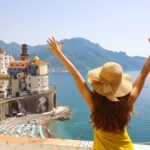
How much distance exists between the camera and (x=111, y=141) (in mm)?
2510

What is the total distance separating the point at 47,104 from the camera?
2226 inches

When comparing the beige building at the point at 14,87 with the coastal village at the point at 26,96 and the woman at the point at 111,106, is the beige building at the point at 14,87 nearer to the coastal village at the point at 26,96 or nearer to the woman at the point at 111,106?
the coastal village at the point at 26,96

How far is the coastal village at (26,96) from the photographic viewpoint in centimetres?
4984

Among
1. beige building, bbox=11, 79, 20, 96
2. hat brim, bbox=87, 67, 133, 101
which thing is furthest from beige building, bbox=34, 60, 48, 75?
hat brim, bbox=87, 67, 133, 101

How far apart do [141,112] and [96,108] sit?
69.4 meters

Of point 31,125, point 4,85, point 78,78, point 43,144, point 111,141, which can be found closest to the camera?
point 111,141

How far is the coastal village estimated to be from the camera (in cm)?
4984

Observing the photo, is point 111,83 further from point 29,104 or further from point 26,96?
point 26,96

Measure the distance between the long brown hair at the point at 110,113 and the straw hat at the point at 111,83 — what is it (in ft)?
0.24

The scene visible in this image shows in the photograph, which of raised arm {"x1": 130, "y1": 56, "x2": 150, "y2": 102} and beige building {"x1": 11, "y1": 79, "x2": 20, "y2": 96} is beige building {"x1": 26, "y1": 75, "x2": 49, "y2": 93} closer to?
beige building {"x1": 11, "y1": 79, "x2": 20, "y2": 96}

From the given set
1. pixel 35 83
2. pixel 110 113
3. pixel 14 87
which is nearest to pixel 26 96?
pixel 14 87

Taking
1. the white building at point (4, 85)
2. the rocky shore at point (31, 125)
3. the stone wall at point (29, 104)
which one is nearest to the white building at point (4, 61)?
the white building at point (4, 85)

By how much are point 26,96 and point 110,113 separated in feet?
174

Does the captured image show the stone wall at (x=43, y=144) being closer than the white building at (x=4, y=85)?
Yes
